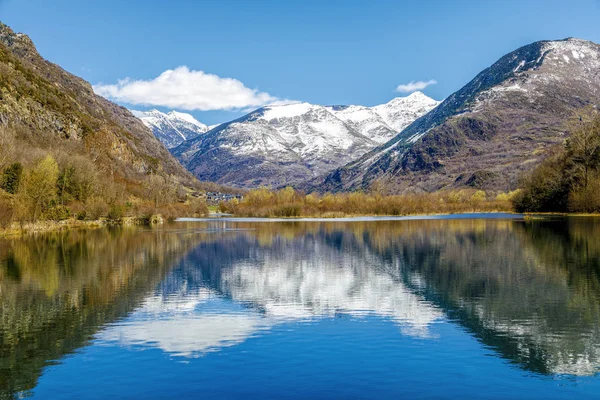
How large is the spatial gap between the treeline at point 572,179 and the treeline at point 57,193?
96191mm

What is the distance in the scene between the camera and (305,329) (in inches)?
842

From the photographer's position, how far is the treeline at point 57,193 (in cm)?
8094

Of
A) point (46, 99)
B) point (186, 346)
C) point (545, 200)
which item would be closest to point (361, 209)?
point (545, 200)

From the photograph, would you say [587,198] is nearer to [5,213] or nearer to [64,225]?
[64,225]

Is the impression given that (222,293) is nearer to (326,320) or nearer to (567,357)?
(326,320)

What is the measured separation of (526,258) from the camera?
41938 millimetres

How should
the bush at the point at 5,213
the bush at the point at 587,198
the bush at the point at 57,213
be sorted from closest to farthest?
the bush at the point at 5,213, the bush at the point at 57,213, the bush at the point at 587,198

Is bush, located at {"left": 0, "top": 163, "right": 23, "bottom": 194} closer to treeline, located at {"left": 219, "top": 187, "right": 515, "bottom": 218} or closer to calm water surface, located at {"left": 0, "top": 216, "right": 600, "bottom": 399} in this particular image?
calm water surface, located at {"left": 0, "top": 216, "right": 600, "bottom": 399}

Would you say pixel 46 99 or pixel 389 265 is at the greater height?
pixel 46 99

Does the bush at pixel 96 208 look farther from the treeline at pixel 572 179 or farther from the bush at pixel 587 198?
the treeline at pixel 572 179

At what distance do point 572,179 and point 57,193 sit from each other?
357 ft

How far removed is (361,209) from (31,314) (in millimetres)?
155368

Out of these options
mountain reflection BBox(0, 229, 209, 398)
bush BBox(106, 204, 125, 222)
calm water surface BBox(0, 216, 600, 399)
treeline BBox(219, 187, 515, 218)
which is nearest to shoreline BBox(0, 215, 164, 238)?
bush BBox(106, 204, 125, 222)

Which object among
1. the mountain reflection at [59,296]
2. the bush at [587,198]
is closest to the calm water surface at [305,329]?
the mountain reflection at [59,296]
